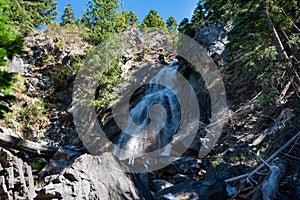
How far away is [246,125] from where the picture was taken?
9250mm

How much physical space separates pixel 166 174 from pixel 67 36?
14.6m

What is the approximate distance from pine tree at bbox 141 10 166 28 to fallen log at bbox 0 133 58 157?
63.3ft

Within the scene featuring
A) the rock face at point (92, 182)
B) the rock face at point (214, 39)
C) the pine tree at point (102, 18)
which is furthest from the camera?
the pine tree at point (102, 18)

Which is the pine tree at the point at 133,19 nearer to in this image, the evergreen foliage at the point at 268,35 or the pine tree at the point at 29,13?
the pine tree at the point at 29,13

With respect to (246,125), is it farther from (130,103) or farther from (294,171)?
(130,103)

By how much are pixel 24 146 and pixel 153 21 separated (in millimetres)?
21112

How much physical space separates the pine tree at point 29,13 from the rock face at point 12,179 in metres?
8.66

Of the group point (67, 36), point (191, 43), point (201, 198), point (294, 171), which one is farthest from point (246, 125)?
point (67, 36)

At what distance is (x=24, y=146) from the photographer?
10117 millimetres

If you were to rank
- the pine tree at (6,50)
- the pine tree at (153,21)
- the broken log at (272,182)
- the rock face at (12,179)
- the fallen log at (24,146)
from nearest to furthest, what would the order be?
the pine tree at (6,50) → the rock face at (12,179) → the broken log at (272,182) → the fallen log at (24,146) → the pine tree at (153,21)

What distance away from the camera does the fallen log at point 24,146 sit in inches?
390

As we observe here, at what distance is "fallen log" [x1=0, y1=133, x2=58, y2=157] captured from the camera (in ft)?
32.5

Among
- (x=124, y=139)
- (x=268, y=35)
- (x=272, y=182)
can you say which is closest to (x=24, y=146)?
(x=124, y=139)

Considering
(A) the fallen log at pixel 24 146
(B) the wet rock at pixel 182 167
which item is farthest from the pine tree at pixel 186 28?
(A) the fallen log at pixel 24 146
